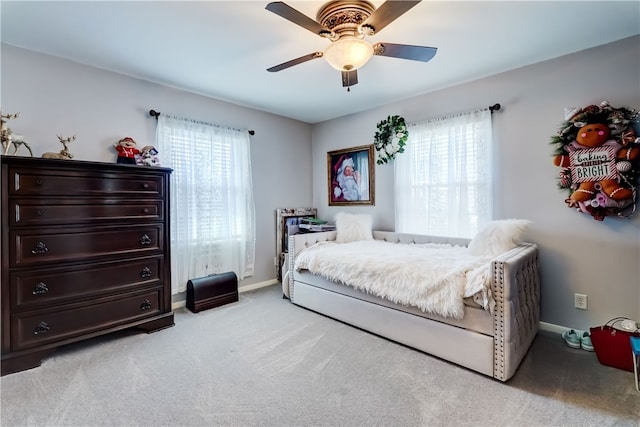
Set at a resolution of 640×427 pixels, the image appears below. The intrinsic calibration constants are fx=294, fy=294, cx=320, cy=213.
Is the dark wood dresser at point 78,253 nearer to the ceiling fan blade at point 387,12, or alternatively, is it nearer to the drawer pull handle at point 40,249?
the drawer pull handle at point 40,249

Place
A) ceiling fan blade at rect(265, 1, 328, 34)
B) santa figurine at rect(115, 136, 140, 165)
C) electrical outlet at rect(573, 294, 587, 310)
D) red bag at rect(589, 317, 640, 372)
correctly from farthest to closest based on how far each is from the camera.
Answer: santa figurine at rect(115, 136, 140, 165)
electrical outlet at rect(573, 294, 587, 310)
red bag at rect(589, 317, 640, 372)
ceiling fan blade at rect(265, 1, 328, 34)

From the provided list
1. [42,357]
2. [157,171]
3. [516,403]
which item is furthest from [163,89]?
[516,403]

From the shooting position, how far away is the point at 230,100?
3.62m

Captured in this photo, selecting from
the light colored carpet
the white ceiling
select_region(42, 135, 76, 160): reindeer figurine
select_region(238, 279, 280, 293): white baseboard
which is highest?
the white ceiling

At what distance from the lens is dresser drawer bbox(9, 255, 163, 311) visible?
6.66ft

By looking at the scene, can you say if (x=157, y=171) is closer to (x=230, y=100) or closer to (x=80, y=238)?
(x=80, y=238)

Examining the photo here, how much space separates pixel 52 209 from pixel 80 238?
0.27 m

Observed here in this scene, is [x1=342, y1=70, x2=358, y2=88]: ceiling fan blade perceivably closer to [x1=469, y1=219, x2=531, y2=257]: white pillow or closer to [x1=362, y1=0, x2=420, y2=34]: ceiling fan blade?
[x1=362, y1=0, x2=420, y2=34]: ceiling fan blade

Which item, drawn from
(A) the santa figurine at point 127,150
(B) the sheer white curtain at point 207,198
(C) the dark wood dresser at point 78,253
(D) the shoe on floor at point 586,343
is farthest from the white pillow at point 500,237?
(A) the santa figurine at point 127,150

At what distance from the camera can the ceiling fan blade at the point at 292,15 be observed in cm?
146

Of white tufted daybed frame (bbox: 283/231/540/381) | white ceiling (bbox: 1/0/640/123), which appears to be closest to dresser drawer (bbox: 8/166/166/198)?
white ceiling (bbox: 1/0/640/123)

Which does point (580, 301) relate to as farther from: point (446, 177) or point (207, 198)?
point (207, 198)

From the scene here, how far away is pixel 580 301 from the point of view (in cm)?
249

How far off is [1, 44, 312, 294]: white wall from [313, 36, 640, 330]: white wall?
1910 mm
